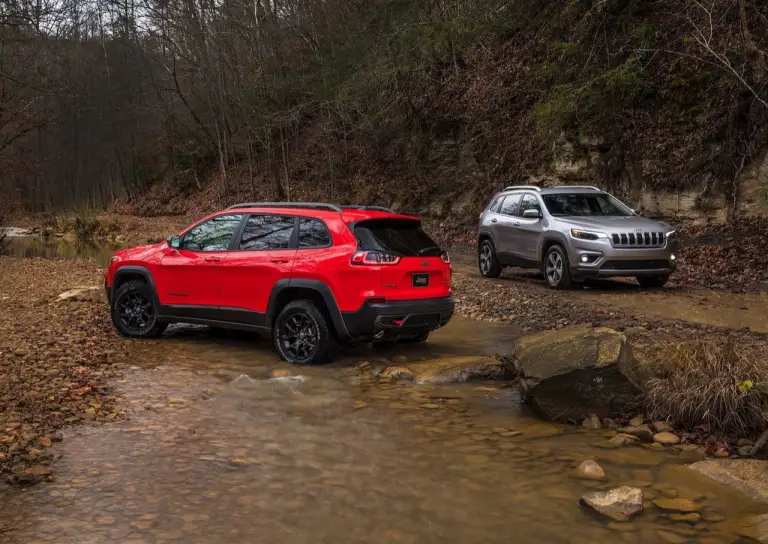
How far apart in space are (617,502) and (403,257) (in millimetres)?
4101

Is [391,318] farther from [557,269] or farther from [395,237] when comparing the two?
[557,269]

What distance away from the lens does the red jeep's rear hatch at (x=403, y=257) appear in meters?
7.96

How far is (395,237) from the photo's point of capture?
831 centimetres

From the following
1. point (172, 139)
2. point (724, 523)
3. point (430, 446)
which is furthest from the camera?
point (172, 139)

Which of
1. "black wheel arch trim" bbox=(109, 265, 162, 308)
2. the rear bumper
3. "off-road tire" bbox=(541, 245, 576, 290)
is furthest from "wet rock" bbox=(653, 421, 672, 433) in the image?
"off-road tire" bbox=(541, 245, 576, 290)

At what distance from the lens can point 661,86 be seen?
18.5 metres

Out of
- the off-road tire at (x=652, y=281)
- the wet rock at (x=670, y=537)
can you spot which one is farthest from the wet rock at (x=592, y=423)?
the off-road tire at (x=652, y=281)

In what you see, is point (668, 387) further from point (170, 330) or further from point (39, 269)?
point (39, 269)

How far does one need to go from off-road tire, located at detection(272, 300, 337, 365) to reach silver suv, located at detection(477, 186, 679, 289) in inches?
234

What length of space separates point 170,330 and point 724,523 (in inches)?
323

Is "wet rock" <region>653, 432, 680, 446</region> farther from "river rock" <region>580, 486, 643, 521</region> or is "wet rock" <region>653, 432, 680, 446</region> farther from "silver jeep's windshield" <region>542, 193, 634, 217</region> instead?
"silver jeep's windshield" <region>542, 193, 634, 217</region>

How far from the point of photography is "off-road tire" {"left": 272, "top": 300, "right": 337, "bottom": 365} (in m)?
8.12

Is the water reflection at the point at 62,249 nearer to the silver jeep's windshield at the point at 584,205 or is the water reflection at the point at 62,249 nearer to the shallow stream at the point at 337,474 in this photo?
the silver jeep's windshield at the point at 584,205

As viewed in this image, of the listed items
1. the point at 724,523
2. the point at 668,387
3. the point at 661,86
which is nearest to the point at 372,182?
the point at 661,86
